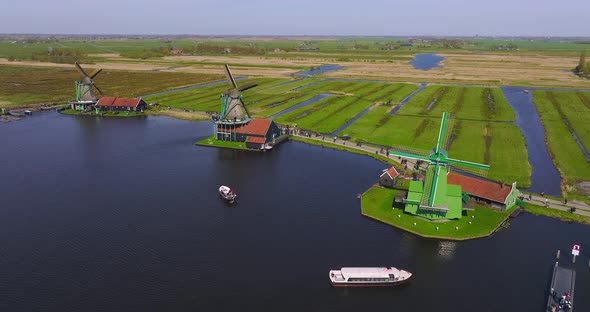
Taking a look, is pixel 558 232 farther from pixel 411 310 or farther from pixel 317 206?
pixel 317 206

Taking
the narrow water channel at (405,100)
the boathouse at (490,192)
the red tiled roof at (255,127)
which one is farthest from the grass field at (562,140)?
the red tiled roof at (255,127)

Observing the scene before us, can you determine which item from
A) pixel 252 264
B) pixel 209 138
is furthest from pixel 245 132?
pixel 252 264

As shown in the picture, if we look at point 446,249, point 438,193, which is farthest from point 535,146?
point 446,249

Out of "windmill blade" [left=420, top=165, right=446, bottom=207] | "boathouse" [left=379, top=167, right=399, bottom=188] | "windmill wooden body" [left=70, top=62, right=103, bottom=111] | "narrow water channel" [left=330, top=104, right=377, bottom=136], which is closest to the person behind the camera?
"windmill blade" [left=420, top=165, right=446, bottom=207]

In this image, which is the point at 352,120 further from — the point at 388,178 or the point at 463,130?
the point at 388,178

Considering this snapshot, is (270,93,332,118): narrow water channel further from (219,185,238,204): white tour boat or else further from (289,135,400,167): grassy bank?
(219,185,238,204): white tour boat

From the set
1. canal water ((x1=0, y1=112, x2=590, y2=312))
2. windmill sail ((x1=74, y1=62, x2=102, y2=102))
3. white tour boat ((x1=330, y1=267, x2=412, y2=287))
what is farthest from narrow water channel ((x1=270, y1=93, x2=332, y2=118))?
white tour boat ((x1=330, y1=267, x2=412, y2=287))

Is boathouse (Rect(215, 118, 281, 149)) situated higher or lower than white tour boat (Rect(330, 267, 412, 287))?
higher
